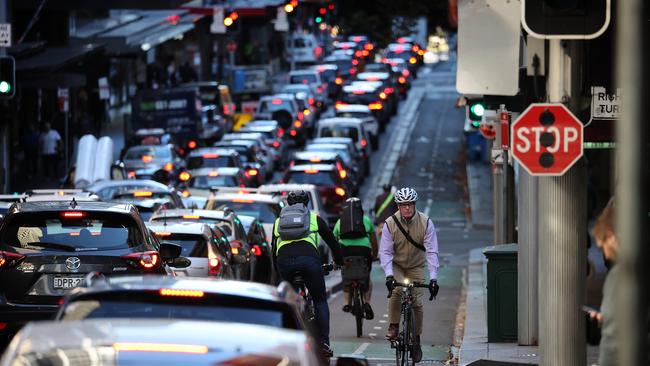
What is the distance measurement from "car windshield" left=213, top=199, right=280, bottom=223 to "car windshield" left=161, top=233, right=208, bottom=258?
742 cm

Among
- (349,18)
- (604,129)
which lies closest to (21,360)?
(604,129)

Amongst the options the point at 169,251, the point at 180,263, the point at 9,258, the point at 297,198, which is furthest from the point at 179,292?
the point at 180,263

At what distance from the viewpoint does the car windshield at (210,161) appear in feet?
132

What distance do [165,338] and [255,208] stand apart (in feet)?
62.2

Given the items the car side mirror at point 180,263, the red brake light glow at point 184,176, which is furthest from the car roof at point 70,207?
the red brake light glow at point 184,176

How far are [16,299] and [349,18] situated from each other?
71348 mm

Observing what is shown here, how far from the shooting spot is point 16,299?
14250mm

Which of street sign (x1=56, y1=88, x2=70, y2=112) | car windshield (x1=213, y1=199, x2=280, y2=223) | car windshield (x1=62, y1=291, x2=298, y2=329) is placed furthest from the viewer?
street sign (x1=56, y1=88, x2=70, y2=112)

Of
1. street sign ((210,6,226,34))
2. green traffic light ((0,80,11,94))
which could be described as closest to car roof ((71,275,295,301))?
green traffic light ((0,80,11,94))

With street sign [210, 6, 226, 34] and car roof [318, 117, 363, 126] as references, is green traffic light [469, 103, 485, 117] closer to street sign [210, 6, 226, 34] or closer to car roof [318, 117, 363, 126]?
car roof [318, 117, 363, 126]

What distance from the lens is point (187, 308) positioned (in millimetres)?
8117

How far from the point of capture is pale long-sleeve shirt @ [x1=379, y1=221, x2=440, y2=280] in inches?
563

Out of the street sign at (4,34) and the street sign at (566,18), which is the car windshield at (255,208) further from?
the street sign at (566,18)

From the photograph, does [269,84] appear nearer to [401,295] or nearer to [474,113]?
Answer: [474,113]
